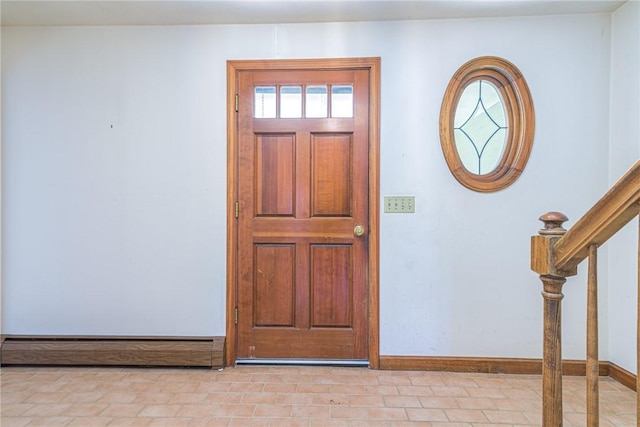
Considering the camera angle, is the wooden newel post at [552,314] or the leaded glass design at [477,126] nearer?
the wooden newel post at [552,314]

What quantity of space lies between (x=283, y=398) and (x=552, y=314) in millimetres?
1479

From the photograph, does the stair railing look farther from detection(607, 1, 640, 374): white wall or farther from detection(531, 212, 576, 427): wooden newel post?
detection(607, 1, 640, 374): white wall

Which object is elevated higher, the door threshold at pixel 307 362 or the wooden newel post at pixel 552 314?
the wooden newel post at pixel 552 314

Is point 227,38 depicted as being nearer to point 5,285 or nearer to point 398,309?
point 398,309

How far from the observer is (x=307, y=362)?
2320 mm

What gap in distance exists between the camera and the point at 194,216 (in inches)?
92.6

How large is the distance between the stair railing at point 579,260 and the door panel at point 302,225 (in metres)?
1.30

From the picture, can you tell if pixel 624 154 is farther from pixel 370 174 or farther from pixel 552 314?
pixel 552 314

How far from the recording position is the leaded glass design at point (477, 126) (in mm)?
2293

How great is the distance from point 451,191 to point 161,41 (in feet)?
7.42

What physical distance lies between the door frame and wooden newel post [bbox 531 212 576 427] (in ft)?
4.11

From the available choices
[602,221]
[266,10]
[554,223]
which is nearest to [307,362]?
[554,223]

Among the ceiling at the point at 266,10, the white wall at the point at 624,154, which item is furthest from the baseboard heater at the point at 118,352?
the white wall at the point at 624,154

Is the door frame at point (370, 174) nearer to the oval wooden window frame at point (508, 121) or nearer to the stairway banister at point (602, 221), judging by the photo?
the oval wooden window frame at point (508, 121)
